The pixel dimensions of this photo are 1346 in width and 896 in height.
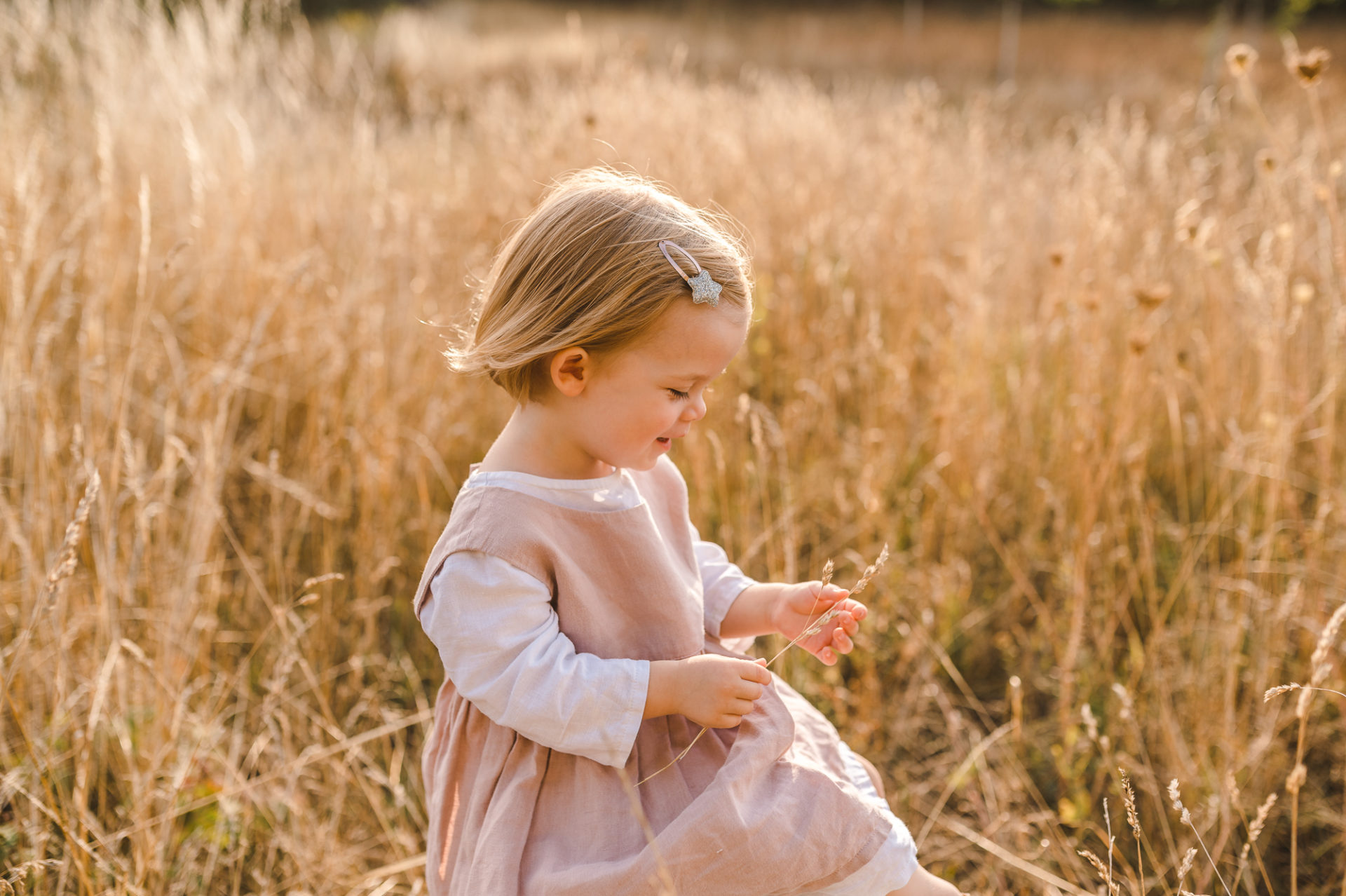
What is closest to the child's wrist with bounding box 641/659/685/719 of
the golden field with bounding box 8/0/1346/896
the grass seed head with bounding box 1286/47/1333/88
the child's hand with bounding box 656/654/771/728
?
the child's hand with bounding box 656/654/771/728

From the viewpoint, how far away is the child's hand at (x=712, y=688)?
100 centimetres

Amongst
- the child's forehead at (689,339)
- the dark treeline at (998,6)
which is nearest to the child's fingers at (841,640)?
the child's forehead at (689,339)

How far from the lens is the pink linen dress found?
0.97 m

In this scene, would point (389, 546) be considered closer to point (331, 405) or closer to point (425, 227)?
point (331, 405)

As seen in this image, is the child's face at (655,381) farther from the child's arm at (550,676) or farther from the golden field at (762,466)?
the golden field at (762,466)

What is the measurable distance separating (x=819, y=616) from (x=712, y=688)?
244 millimetres

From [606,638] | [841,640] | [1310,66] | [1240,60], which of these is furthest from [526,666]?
[1240,60]

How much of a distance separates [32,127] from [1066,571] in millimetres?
3818

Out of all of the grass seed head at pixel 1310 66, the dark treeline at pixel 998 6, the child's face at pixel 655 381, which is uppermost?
the dark treeline at pixel 998 6

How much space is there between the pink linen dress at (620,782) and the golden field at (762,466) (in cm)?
31

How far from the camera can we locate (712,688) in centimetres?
100

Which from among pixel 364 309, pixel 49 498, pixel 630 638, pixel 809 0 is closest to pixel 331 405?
pixel 364 309

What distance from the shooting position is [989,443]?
2.26 metres

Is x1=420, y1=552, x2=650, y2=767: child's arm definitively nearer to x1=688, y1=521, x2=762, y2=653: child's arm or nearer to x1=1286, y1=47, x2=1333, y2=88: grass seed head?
x1=688, y1=521, x2=762, y2=653: child's arm
